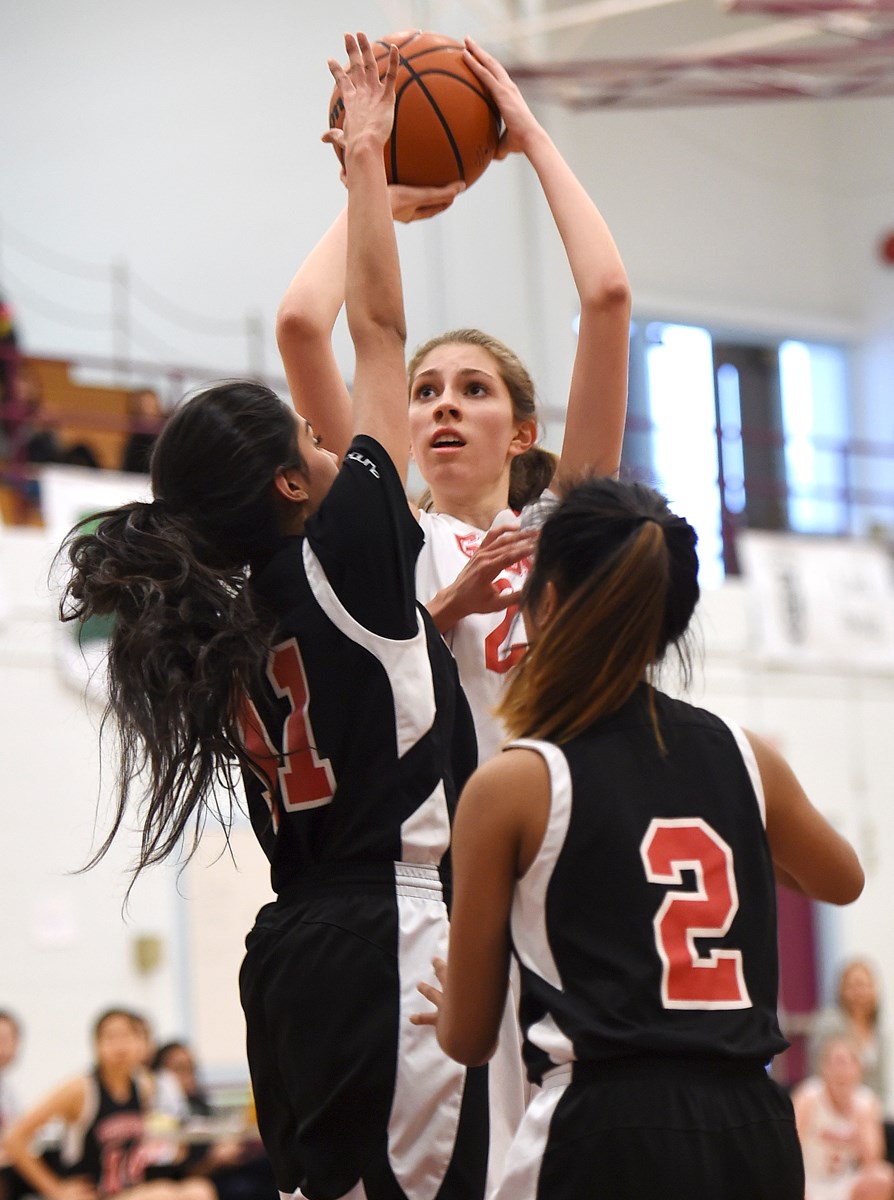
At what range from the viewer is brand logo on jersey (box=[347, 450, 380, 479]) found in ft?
7.93

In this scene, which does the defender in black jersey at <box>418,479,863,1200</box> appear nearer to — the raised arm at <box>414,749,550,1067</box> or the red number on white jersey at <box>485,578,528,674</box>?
the raised arm at <box>414,749,550,1067</box>

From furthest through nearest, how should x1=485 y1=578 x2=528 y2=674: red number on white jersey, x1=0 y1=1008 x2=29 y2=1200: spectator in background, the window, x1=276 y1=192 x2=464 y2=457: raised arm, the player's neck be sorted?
the window < x1=0 y1=1008 x2=29 y2=1200: spectator in background < the player's neck < x1=485 y1=578 x2=528 y2=674: red number on white jersey < x1=276 y1=192 x2=464 y2=457: raised arm

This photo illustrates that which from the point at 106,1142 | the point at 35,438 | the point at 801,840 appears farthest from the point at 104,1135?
the point at 801,840

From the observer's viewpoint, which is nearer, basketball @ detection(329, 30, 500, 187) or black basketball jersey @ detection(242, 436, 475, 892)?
black basketball jersey @ detection(242, 436, 475, 892)

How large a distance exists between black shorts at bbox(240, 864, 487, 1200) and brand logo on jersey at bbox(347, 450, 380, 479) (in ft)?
1.85

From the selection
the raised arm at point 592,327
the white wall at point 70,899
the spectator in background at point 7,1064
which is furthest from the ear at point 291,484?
the white wall at point 70,899

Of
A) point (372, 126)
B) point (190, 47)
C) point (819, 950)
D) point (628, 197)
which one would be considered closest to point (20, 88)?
point (190, 47)

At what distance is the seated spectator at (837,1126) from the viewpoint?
8398 millimetres

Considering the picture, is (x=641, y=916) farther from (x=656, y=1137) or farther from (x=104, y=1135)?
(x=104, y=1135)

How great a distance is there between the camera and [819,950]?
40.6 feet

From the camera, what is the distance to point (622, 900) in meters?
2.01

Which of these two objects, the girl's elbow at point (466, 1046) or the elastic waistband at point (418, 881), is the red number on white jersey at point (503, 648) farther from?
the girl's elbow at point (466, 1046)

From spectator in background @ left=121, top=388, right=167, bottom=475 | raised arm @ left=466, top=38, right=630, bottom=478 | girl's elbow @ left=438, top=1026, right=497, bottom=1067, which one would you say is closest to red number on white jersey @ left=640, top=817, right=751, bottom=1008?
girl's elbow @ left=438, top=1026, right=497, bottom=1067

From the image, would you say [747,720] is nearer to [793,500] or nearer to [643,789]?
[793,500]
